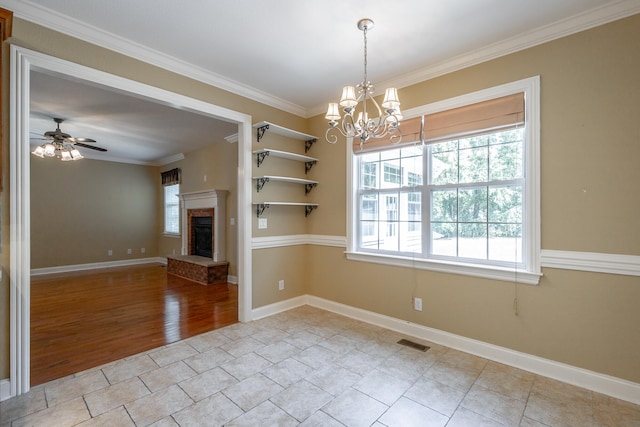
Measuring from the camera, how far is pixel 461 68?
110 inches

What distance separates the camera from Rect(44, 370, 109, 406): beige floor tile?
2.07m

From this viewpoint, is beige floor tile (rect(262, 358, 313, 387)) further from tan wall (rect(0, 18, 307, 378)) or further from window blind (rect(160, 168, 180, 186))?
window blind (rect(160, 168, 180, 186))

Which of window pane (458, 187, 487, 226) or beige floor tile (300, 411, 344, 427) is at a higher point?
window pane (458, 187, 487, 226)

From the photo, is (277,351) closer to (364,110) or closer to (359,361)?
(359,361)

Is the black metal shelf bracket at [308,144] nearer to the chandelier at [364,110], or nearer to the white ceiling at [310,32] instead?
the white ceiling at [310,32]

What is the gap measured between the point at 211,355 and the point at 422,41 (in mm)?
3304

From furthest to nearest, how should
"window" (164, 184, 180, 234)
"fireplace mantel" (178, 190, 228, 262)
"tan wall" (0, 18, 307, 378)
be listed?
"window" (164, 184, 180, 234)
"fireplace mantel" (178, 190, 228, 262)
"tan wall" (0, 18, 307, 378)

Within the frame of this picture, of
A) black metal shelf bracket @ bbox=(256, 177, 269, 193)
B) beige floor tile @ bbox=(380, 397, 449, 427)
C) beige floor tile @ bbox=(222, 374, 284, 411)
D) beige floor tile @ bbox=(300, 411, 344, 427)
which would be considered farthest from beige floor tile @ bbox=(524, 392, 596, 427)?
black metal shelf bracket @ bbox=(256, 177, 269, 193)

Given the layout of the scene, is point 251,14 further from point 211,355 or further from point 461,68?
point 211,355

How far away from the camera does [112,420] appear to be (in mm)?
1833

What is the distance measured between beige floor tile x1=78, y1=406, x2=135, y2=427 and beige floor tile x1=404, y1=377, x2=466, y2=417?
182cm

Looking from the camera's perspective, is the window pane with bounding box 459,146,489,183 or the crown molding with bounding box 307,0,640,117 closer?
the crown molding with bounding box 307,0,640,117

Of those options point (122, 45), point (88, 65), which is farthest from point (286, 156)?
point (88, 65)

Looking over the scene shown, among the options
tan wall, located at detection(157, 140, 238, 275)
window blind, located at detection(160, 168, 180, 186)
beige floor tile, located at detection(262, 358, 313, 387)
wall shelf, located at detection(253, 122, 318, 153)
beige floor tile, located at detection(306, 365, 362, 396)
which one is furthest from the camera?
window blind, located at detection(160, 168, 180, 186)
